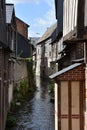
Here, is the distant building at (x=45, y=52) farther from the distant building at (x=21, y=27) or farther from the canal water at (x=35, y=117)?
the canal water at (x=35, y=117)

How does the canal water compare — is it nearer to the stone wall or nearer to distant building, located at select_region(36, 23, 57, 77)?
the stone wall

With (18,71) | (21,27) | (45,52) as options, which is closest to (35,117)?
(18,71)

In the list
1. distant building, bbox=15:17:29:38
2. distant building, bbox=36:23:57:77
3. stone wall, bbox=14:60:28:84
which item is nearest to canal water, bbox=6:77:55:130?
stone wall, bbox=14:60:28:84

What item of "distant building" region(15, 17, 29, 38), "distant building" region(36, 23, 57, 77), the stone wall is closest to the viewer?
the stone wall

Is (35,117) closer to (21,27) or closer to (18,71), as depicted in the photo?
(18,71)

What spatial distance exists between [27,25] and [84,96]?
46195mm

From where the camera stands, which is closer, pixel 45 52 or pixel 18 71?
pixel 18 71

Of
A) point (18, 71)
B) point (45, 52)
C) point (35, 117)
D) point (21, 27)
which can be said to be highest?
point (21, 27)

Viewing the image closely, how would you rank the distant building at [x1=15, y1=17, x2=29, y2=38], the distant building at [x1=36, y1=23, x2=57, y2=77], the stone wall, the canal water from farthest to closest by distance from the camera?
1. the distant building at [x1=36, y1=23, x2=57, y2=77]
2. the distant building at [x1=15, y1=17, x2=29, y2=38]
3. the stone wall
4. the canal water

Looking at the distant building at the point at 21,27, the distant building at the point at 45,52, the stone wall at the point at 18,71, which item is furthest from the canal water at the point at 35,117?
the distant building at the point at 45,52

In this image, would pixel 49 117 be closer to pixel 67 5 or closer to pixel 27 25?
pixel 67 5

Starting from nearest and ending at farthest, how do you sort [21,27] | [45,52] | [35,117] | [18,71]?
[35,117] → [18,71] → [21,27] → [45,52]

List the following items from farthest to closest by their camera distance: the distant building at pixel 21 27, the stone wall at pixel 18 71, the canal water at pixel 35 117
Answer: the distant building at pixel 21 27, the stone wall at pixel 18 71, the canal water at pixel 35 117

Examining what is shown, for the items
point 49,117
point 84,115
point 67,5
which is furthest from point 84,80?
point 49,117
